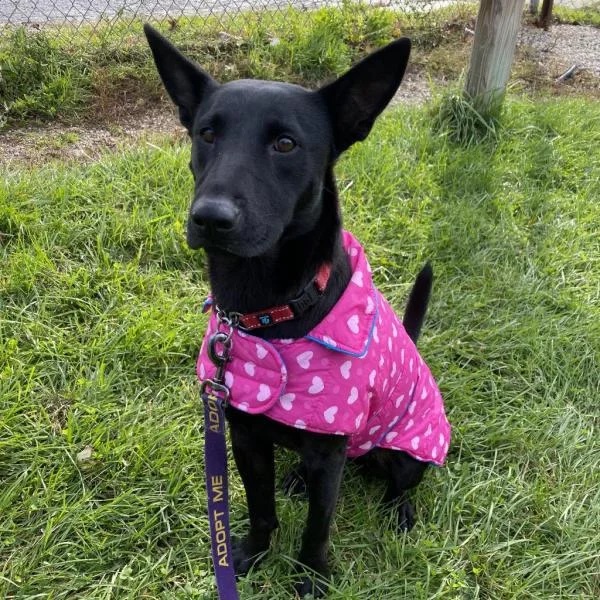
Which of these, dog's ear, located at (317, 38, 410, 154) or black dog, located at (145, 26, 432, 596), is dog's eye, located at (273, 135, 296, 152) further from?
dog's ear, located at (317, 38, 410, 154)

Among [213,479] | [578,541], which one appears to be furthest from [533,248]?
[213,479]

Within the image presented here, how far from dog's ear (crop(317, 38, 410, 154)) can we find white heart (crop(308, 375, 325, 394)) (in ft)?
1.99

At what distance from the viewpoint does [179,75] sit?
1658 millimetres

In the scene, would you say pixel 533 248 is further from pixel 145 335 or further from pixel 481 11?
pixel 145 335

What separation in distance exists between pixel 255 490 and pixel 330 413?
1.47 ft

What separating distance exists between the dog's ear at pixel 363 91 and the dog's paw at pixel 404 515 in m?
1.15

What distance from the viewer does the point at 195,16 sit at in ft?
15.5

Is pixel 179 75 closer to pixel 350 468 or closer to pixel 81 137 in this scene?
pixel 350 468

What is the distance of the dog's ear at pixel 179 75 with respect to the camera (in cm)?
163

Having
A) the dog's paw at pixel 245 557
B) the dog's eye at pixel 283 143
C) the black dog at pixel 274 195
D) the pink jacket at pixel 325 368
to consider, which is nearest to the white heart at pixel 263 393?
the pink jacket at pixel 325 368

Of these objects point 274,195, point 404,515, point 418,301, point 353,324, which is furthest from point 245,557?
point 274,195

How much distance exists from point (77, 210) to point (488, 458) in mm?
2063

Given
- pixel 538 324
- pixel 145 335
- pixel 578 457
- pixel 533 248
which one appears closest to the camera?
pixel 578 457

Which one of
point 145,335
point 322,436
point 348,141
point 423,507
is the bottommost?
point 423,507
